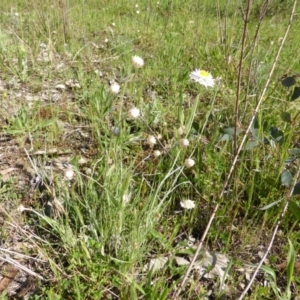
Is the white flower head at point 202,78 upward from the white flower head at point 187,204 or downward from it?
upward

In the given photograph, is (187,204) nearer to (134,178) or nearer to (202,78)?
(134,178)

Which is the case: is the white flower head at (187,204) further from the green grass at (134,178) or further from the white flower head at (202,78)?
the white flower head at (202,78)

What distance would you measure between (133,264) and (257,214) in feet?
1.61

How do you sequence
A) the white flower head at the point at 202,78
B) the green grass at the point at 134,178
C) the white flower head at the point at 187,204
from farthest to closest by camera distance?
the white flower head at the point at 202,78
the white flower head at the point at 187,204
the green grass at the point at 134,178

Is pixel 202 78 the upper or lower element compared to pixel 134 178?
upper

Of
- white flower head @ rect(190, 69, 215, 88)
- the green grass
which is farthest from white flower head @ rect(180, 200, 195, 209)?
white flower head @ rect(190, 69, 215, 88)

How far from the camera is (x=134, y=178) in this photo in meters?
1.30

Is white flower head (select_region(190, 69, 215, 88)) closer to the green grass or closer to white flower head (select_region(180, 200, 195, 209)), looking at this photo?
the green grass

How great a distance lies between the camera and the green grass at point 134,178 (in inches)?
38.0

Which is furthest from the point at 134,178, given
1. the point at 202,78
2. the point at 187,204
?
the point at 202,78

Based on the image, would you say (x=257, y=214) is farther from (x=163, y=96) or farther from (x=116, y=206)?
(x=163, y=96)

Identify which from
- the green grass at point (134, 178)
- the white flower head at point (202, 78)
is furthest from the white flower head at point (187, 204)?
the white flower head at point (202, 78)

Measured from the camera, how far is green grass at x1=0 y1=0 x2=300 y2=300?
0.97 metres

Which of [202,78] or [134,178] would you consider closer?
[134,178]
